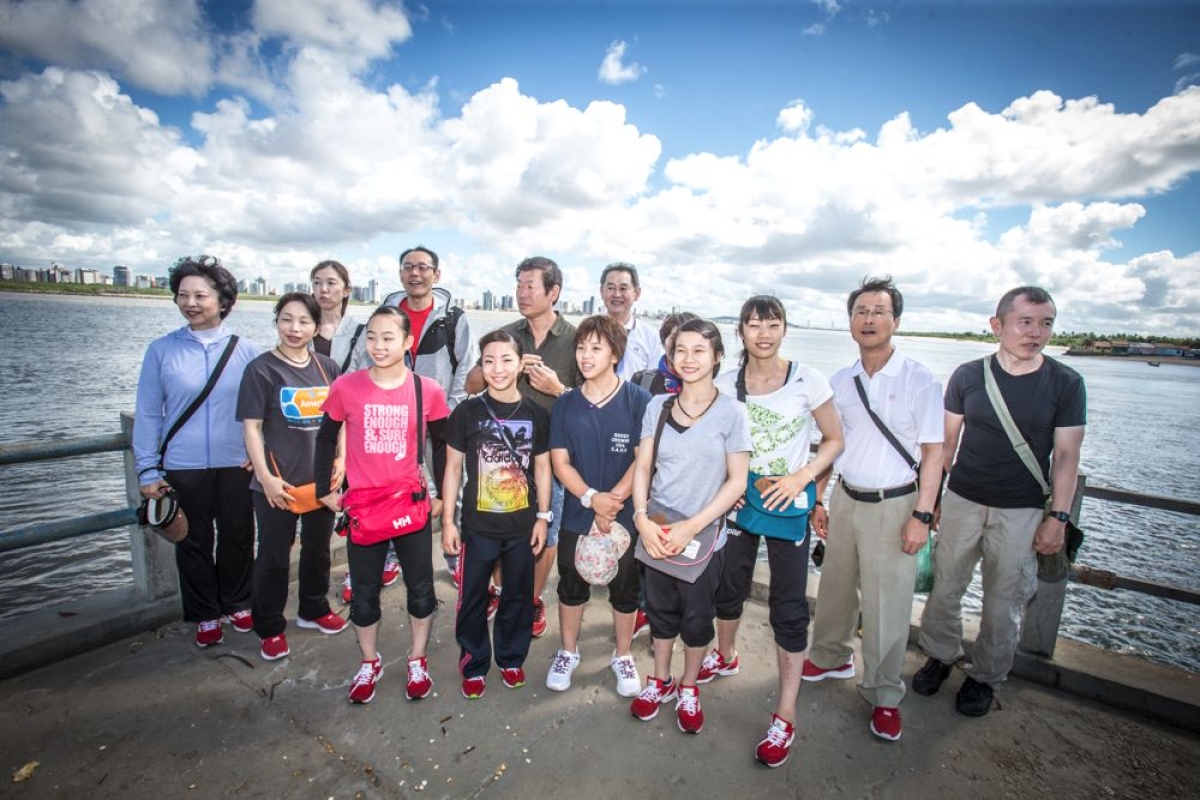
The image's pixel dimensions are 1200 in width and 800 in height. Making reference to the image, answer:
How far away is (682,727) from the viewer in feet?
9.10

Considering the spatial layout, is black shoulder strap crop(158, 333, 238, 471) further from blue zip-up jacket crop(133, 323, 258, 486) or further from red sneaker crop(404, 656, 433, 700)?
red sneaker crop(404, 656, 433, 700)

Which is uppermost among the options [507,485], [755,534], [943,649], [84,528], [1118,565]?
[507,485]

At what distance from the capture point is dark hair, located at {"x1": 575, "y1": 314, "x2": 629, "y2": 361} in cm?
302

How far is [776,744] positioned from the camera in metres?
2.59

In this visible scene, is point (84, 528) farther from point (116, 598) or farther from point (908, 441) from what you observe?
point (908, 441)

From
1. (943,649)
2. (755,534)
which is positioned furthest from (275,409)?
→ (943,649)

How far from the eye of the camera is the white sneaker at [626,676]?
304 cm

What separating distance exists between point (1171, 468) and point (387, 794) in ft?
71.5

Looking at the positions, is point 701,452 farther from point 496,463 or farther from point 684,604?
point 496,463

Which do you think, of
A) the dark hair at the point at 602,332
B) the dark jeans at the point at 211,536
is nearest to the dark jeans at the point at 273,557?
the dark jeans at the point at 211,536

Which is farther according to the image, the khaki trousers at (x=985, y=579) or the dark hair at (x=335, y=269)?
the dark hair at (x=335, y=269)

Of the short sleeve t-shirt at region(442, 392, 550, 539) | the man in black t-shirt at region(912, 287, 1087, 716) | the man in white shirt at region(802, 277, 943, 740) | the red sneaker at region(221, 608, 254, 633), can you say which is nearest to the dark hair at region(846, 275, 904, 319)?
the man in white shirt at region(802, 277, 943, 740)

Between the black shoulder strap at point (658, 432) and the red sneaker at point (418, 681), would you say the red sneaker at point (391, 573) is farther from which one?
the black shoulder strap at point (658, 432)

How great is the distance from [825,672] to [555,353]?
2.91m
